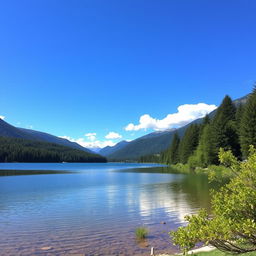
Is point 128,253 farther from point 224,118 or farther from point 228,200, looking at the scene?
point 224,118

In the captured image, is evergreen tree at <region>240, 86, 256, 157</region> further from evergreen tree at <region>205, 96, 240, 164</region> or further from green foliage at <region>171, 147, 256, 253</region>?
green foliage at <region>171, 147, 256, 253</region>

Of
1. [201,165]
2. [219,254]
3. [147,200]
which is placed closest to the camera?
[219,254]

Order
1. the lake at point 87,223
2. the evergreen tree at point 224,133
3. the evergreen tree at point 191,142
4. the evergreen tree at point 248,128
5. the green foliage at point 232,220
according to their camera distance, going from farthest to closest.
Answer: the evergreen tree at point 191,142 < the evergreen tree at point 224,133 < the evergreen tree at point 248,128 < the lake at point 87,223 < the green foliage at point 232,220

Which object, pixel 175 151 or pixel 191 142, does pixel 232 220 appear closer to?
pixel 191 142

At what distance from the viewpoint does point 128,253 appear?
475 inches

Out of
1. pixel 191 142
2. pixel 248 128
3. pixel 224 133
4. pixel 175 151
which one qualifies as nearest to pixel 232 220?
pixel 248 128

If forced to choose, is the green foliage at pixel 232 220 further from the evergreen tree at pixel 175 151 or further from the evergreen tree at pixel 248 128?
the evergreen tree at pixel 175 151

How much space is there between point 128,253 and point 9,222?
33.6 ft

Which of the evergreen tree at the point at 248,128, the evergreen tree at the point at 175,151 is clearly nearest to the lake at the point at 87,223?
the evergreen tree at the point at 248,128

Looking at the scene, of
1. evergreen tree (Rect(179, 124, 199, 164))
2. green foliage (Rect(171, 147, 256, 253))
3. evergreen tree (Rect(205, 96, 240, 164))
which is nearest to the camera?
green foliage (Rect(171, 147, 256, 253))

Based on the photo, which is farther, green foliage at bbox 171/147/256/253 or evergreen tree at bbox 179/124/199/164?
evergreen tree at bbox 179/124/199/164

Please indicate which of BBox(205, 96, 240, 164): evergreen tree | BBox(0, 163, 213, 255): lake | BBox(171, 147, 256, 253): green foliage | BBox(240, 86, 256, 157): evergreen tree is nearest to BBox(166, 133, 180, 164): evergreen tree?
BBox(205, 96, 240, 164): evergreen tree

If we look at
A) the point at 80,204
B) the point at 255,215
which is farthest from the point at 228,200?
the point at 80,204

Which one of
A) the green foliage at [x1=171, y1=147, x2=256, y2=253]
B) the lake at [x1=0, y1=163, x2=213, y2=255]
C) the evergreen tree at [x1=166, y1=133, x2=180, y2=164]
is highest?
the evergreen tree at [x1=166, y1=133, x2=180, y2=164]
